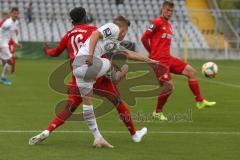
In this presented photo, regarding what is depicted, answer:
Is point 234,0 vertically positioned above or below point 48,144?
below

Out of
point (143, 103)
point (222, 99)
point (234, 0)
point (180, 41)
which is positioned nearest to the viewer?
point (143, 103)

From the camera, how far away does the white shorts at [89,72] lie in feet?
30.3

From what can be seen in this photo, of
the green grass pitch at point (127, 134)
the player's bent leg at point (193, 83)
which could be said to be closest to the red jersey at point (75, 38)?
the green grass pitch at point (127, 134)

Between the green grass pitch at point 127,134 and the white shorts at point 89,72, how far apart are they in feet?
2.68

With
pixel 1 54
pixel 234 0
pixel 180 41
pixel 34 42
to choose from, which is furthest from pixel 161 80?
pixel 234 0

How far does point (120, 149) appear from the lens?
917cm

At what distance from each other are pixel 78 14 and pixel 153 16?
37125 millimetres

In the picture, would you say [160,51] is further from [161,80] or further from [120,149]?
[120,149]

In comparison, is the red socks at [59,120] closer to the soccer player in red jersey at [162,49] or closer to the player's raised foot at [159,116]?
the player's raised foot at [159,116]

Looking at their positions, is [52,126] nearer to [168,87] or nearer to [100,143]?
[100,143]

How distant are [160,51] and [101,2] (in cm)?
3359

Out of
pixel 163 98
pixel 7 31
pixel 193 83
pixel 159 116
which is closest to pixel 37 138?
pixel 159 116

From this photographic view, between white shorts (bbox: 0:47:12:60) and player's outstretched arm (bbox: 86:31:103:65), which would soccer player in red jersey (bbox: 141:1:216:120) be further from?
white shorts (bbox: 0:47:12:60)

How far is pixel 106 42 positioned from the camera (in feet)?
30.3
